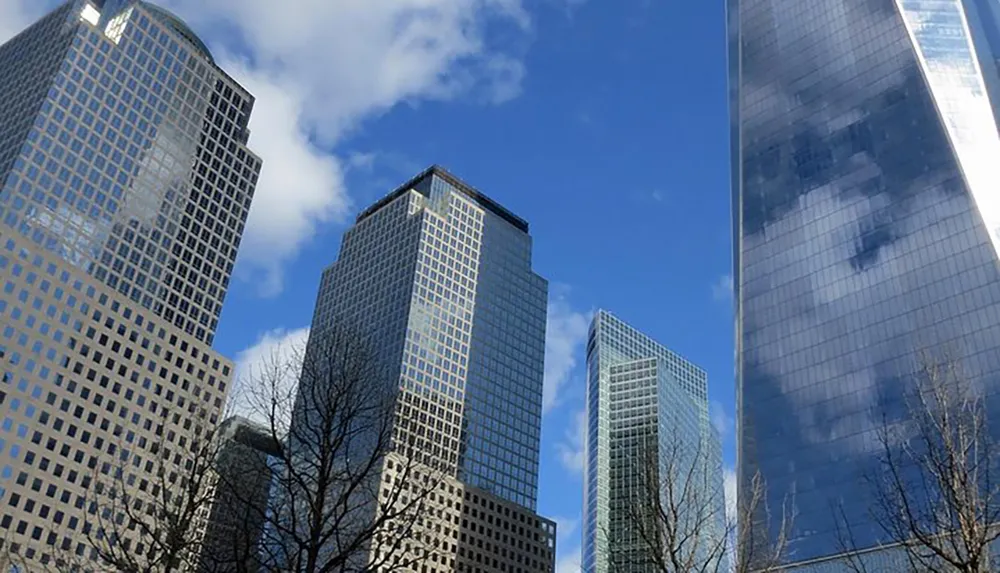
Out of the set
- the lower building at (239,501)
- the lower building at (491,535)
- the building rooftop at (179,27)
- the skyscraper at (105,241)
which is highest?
the building rooftop at (179,27)

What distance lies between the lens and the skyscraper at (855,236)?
124 metres

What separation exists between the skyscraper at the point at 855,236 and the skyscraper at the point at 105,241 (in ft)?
277

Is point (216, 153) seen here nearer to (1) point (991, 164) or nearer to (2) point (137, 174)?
(2) point (137, 174)

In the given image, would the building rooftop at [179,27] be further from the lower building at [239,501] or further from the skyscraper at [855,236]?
the lower building at [239,501]

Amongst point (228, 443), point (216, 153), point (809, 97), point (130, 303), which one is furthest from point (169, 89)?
point (228, 443)

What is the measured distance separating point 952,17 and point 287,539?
15733 centimetres

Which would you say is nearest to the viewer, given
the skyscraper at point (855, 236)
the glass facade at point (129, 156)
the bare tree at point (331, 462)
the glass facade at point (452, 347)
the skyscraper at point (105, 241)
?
the bare tree at point (331, 462)

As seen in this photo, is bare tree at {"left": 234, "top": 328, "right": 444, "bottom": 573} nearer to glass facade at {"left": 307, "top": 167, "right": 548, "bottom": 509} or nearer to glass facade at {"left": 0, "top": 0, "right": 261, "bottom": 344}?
glass facade at {"left": 0, "top": 0, "right": 261, "bottom": 344}

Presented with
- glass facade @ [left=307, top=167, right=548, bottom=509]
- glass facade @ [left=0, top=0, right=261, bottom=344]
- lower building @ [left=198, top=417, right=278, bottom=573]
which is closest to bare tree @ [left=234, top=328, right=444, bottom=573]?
lower building @ [left=198, top=417, right=278, bottom=573]

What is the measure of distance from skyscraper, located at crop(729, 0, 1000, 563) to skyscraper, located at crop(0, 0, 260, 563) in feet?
277

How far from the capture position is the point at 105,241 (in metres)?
140

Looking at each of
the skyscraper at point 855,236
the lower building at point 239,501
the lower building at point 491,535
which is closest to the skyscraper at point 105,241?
the lower building at point 491,535

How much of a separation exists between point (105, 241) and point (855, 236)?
121 meters

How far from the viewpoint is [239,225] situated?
167 metres
